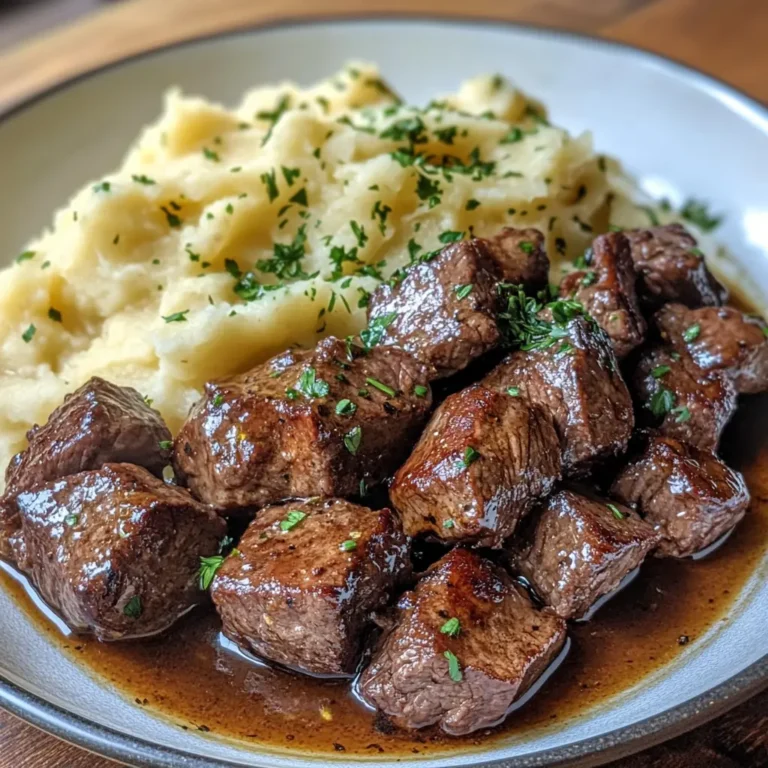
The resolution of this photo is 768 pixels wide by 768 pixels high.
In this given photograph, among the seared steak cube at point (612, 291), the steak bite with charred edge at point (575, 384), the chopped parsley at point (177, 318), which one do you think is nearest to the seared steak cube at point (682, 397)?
the seared steak cube at point (612, 291)

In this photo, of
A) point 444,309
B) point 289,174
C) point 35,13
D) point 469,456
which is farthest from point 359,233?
point 35,13

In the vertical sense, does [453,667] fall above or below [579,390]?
below

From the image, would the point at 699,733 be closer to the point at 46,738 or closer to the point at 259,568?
the point at 259,568

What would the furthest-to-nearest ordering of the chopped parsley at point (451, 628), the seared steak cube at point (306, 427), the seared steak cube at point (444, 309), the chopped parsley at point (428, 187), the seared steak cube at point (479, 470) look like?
the chopped parsley at point (428, 187) → the seared steak cube at point (444, 309) → the seared steak cube at point (306, 427) → the seared steak cube at point (479, 470) → the chopped parsley at point (451, 628)

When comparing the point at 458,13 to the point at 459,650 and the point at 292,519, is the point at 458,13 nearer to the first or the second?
the point at 292,519

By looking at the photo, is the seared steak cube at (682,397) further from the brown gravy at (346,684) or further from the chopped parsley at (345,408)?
the chopped parsley at (345,408)

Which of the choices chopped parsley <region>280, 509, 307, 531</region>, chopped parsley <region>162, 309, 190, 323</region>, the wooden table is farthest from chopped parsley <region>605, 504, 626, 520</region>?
the wooden table
